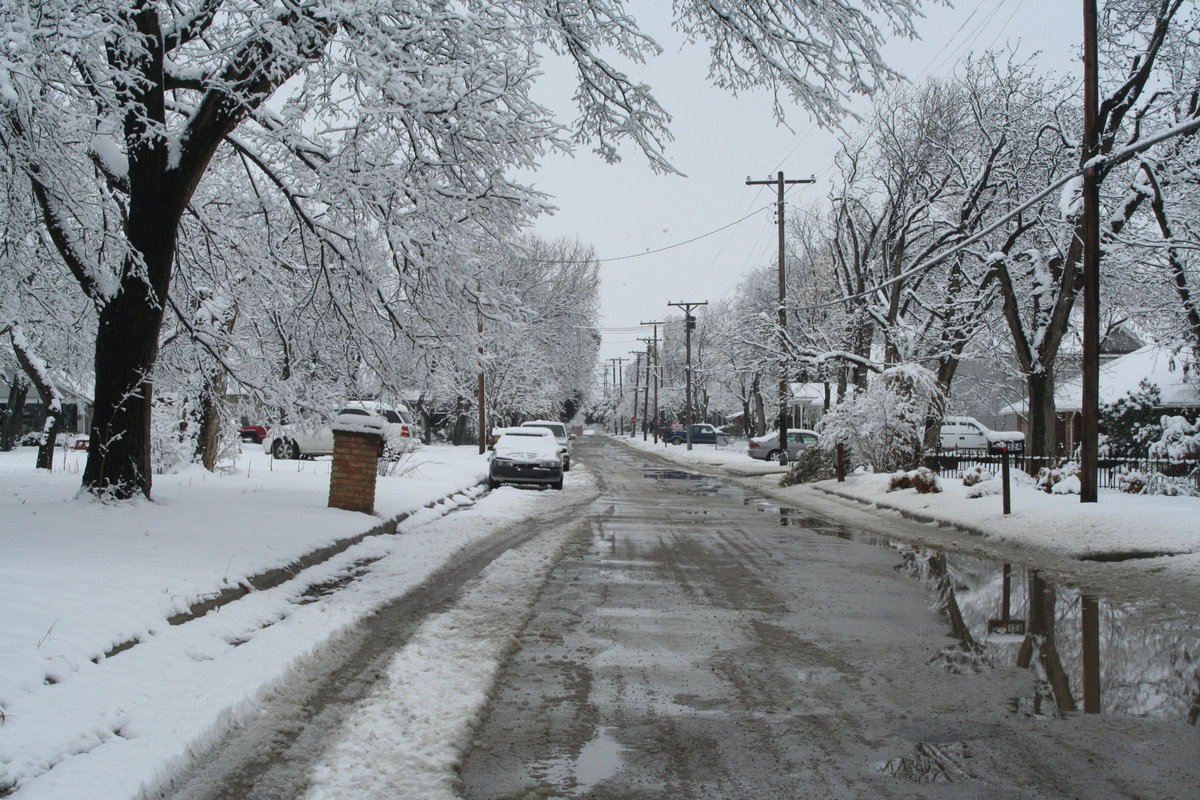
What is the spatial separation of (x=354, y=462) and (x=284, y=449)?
17.0m

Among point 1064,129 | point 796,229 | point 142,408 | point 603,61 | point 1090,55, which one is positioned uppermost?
point 796,229

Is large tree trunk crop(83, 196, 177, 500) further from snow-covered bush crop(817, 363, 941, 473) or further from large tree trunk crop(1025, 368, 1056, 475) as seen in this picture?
large tree trunk crop(1025, 368, 1056, 475)

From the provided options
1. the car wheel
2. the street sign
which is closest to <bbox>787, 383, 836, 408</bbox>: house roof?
the car wheel

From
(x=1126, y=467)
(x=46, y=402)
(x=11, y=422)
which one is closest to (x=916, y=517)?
(x=1126, y=467)

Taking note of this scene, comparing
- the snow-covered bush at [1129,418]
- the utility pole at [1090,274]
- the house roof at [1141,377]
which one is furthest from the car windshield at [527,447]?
the snow-covered bush at [1129,418]

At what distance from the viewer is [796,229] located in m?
48.6

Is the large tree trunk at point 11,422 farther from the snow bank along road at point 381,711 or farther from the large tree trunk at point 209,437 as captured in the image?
the snow bank along road at point 381,711

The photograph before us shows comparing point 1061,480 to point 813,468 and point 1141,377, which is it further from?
point 1141,377

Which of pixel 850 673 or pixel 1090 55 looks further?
pixel 1090 55

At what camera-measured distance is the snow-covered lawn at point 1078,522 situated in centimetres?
1009

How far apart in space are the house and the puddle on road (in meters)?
11.8

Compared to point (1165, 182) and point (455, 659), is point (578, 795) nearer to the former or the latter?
point (455, 659)

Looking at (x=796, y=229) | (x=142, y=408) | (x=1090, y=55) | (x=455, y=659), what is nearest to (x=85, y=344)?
(x=142, y=408)

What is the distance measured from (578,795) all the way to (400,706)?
58.4 inches
